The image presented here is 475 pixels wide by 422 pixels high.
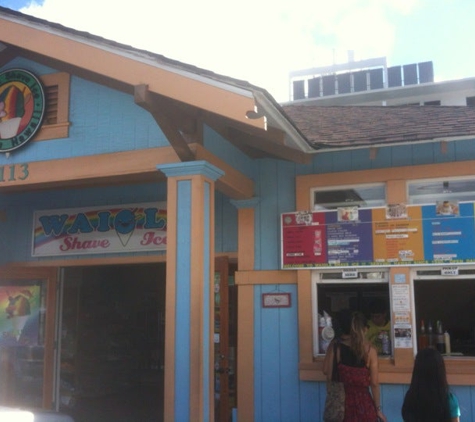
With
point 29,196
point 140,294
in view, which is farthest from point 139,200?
point 140,294

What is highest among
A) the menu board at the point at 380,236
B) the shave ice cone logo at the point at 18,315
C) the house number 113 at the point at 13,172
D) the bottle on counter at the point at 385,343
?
the house number 113 at the point at 13,172

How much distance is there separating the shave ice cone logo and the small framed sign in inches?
146

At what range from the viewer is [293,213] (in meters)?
7.59

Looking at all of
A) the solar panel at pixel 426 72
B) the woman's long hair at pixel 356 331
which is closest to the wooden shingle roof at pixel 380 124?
the woman's long hair at pixel 356 331

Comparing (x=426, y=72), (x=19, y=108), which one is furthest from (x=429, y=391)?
(x=426, y=72)

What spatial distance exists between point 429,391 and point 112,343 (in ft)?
33.0

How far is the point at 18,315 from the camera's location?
9.23 metres

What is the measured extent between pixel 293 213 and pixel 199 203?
187 cm

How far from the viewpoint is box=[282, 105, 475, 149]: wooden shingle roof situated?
22.2 ft

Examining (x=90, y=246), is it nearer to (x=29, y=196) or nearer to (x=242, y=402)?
(x=29, y=196)

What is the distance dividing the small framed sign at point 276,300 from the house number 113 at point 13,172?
310 cm

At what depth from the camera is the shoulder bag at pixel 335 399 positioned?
555cm

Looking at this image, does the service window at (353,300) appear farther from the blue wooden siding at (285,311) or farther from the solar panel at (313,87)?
the solar panel at (313,87)

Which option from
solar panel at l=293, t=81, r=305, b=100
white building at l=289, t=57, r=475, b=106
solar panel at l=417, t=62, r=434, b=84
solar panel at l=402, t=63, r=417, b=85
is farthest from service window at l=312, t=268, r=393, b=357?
solar panel at l=293, t=81, r=305, b=100
